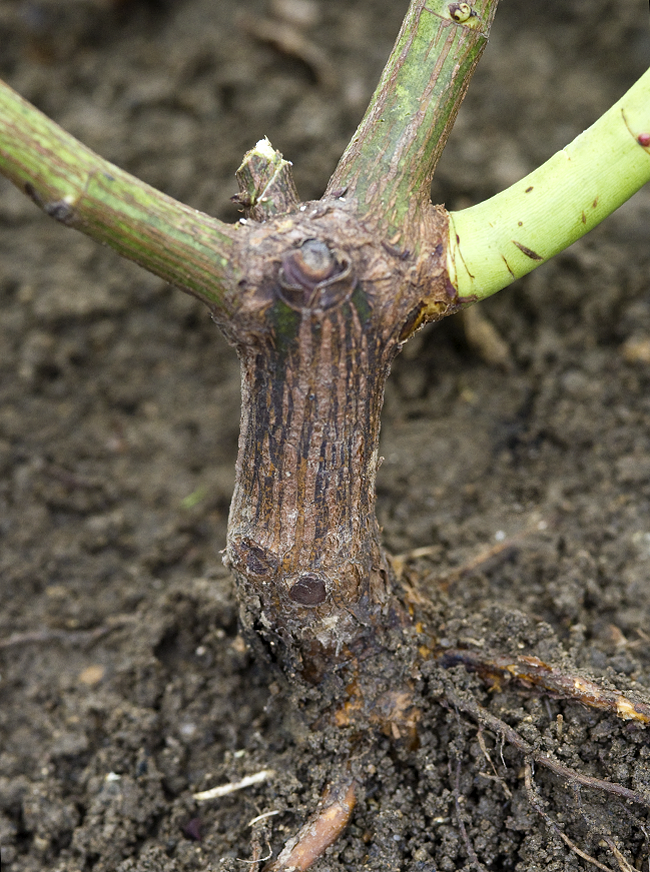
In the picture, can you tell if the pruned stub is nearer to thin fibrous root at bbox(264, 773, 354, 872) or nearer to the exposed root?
Answer: thin fibrous root at bbox(264, 773, 354, 872)

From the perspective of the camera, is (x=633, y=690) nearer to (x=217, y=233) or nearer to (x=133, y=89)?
(x=217, y=233)

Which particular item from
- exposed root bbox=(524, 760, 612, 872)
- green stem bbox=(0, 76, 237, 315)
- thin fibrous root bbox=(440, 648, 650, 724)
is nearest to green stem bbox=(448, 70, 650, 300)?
green stem bbox=(0, 76, 237, 315)

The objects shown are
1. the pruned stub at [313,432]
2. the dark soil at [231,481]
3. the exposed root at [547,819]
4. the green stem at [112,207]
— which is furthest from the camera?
the dark soil at [231,481]

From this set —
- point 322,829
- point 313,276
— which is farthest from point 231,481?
point 313,276

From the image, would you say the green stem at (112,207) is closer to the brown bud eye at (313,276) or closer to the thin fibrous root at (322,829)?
the brown bud eye at (313,276)

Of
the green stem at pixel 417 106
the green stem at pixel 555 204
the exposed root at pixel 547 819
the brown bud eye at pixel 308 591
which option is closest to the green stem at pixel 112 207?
the green stem at pixel 417 106

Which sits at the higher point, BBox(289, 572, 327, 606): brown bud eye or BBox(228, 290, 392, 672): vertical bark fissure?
BBox(228, 290, 392, 672): vertical bark fissure
